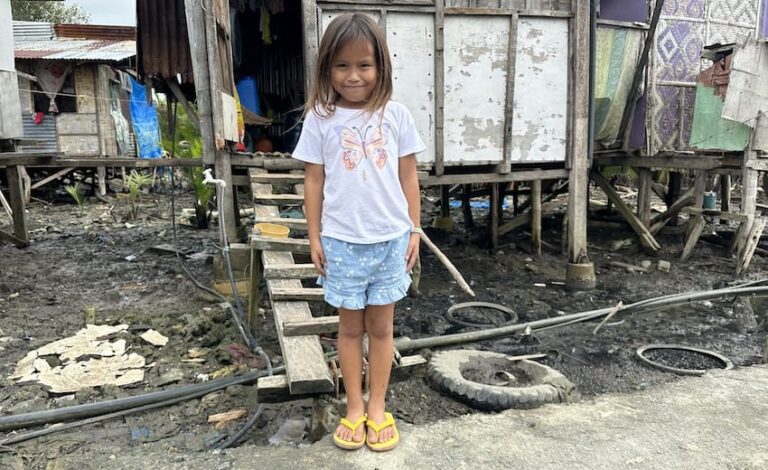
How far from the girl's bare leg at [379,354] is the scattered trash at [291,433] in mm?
675

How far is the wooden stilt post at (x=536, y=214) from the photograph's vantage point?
809 centimetres

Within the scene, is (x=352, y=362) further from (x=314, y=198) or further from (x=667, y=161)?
(x=667, y=161)

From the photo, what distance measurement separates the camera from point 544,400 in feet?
10.2

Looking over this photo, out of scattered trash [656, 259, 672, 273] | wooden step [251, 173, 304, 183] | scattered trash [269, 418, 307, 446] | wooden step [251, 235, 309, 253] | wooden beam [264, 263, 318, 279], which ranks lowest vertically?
scattered trash [656, 259, 672, 273]

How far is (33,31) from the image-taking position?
1595 centimetres

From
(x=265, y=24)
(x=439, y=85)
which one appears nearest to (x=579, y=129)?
(x=439, y=85)

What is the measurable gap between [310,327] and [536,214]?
591cm

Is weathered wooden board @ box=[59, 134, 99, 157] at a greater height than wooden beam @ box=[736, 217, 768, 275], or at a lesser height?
greater

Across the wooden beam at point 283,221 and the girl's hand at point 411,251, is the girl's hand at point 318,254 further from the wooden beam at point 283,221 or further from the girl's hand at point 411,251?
the wooden beam at point 283,221

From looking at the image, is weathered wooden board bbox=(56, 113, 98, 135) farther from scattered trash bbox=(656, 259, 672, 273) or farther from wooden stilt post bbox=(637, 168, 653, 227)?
scattered trash bbox=(656, 259, 672, 273)

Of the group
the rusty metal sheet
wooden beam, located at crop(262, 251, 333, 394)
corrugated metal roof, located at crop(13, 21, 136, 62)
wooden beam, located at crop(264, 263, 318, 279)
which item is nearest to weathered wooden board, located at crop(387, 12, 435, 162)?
wooden beam, located at crop(264, 263, 318, 279)

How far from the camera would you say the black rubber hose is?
3041mm

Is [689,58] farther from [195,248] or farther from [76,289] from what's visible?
[76,289]

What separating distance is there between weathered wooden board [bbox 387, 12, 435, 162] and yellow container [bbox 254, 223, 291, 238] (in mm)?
2147
